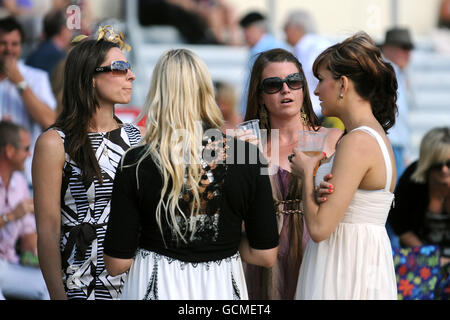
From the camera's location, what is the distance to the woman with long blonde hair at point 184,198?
259 cm

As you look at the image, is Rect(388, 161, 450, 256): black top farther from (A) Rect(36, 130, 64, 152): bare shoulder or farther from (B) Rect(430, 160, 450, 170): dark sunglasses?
(A) Rect(36, 130, 64, 152): bare shoulder

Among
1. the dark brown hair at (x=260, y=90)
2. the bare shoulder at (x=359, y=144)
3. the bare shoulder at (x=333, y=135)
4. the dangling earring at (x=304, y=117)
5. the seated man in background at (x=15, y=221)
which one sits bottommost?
the seated man in background at (x=15, y=221)

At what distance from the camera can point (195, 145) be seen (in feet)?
8.57

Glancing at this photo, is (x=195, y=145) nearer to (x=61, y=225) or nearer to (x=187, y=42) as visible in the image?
(x=61, y=225)

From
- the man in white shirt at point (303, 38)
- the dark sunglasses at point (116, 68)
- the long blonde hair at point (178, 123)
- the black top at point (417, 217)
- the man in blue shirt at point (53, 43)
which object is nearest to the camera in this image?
the long blonde hair at point (178, 123)

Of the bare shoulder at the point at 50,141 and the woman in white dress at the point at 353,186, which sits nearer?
the woman in white dress at the point at 353,186

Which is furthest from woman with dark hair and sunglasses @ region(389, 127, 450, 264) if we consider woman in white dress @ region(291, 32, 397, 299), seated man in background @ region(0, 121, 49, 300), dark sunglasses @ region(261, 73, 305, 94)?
seated man in background @ region(0, 121, 49, 300)

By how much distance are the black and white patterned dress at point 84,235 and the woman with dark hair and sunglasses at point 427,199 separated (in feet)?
9.24

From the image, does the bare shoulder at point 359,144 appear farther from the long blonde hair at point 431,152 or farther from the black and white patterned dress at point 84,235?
the long blonde hair at point 431,152

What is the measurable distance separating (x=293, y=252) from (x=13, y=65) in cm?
362

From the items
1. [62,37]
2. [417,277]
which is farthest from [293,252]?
[62,37]

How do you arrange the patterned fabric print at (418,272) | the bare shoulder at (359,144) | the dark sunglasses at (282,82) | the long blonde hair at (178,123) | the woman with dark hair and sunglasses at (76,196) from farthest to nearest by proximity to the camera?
the patterned fabric print at (418,272) → the dark sunglasses at (282,82) → the woman with dark hair and sunglasses at (76,196) → the bare shoulder at (359,144) → the long blonde hair at (178,123)

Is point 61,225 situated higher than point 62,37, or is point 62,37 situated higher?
point 62,37

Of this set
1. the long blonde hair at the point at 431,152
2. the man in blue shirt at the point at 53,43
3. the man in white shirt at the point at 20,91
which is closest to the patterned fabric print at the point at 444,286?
the long blonde hair at the point at 431,152
